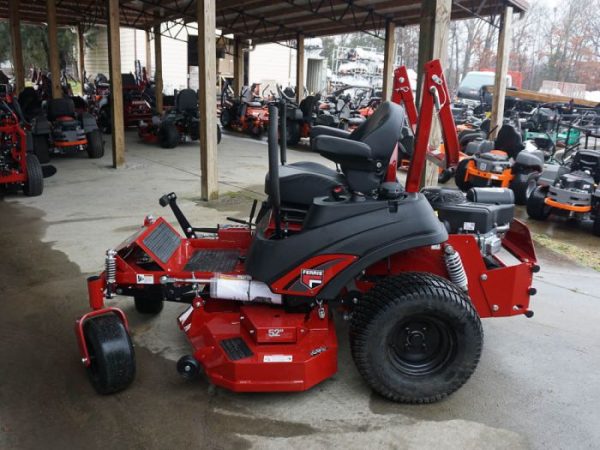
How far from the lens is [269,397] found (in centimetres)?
268

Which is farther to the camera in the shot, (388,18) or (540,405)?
(388,18)

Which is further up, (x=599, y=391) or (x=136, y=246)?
(x=136, y=246)

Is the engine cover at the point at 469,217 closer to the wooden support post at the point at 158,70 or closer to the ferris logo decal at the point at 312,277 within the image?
the ferris logo decal at the point at 312,277

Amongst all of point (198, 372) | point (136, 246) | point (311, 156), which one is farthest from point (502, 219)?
point (311, 156)

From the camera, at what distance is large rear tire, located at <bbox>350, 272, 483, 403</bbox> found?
8.18 ft

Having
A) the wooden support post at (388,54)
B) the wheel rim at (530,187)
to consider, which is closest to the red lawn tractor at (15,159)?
the wheel rim at (530,187)

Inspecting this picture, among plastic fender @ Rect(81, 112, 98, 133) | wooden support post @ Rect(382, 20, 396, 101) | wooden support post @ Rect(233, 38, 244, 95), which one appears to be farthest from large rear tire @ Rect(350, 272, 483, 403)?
wooden support post @ Rect(233, 38, 244, 95)

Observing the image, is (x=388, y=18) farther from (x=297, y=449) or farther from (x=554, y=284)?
(x=297, y=449)

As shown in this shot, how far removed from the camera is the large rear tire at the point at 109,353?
2.57 meters

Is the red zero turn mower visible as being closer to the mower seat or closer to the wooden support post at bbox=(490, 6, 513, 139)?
the mower seat

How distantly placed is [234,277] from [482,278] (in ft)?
4.23

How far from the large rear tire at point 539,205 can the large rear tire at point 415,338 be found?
179 inches

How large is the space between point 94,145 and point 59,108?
842 mm

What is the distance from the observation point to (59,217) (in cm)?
598
